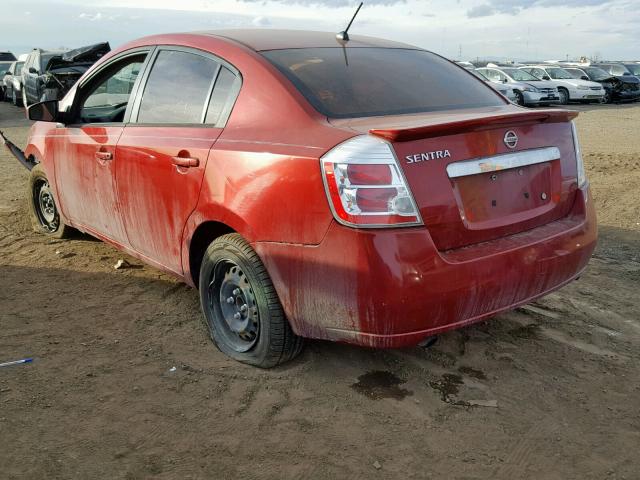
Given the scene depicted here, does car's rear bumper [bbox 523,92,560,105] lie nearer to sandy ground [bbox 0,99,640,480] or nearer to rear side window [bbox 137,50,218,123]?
sandy ground [bbox 0,99,640,480]

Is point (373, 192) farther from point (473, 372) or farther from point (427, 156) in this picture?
point (473, 372)

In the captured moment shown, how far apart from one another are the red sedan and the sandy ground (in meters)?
0.35

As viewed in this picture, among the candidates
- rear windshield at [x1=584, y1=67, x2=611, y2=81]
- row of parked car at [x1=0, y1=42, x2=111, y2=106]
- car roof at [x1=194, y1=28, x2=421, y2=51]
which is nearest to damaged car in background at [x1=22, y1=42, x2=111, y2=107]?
row of parked car at [x1=0, y1=42, x2=111, y2=106]

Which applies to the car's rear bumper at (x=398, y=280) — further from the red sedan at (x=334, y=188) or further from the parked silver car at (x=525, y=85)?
the parked silver car at (x=525, y=85)

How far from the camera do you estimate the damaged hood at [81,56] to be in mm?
14070

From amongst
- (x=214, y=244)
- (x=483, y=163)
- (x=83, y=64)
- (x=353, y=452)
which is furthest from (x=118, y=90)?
(x=83, y=64)

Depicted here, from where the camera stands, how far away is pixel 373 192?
2.64 meters

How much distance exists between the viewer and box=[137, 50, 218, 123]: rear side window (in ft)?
11.7

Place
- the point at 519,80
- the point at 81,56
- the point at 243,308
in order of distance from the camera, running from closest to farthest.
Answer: the point at 243,308 → the point at 81,56 → the point at 519,80

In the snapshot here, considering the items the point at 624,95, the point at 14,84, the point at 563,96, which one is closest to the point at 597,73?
the point at 624,95

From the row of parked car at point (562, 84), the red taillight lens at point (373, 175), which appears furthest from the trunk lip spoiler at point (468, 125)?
the row of parked car at point (562, 84)

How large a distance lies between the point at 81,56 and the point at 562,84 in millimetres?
17826

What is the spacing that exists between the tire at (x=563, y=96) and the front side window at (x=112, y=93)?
75.0ft

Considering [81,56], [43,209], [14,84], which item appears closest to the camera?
[43,209]
